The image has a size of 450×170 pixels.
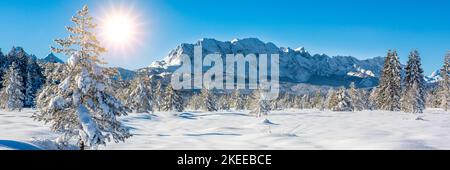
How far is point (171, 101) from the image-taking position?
83.4m

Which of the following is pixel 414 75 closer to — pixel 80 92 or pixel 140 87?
pixel 140 87

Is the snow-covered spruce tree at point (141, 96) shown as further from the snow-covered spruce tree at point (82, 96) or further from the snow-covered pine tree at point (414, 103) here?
the snow-covered spruce tree at point (82, 96)

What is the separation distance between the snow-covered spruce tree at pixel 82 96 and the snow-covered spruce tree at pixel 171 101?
219 feet

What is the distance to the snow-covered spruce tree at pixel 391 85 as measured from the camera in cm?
6488

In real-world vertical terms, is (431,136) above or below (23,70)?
below

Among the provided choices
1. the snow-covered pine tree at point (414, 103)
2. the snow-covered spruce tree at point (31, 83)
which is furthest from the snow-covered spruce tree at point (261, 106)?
the snow-covered spruce tree at point (31, 83)

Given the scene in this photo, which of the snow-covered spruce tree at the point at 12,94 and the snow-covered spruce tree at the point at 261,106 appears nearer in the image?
the snow-covered spruce tree at the point at 261,106

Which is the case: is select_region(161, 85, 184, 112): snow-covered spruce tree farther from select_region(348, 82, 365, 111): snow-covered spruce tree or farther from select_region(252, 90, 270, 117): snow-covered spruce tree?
select_region(348, 82, 365, 111): snow-covered spruce tree

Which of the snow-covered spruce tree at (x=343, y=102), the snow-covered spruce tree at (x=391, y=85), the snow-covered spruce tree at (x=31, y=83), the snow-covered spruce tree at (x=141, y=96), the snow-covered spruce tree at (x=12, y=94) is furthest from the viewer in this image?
the snow-covered spruce tree at (x=31, y=83)

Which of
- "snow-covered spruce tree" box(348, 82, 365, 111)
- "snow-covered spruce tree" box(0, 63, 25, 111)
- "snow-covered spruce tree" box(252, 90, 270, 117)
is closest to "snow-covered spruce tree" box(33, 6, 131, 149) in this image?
"snow-covered spruce tree" box(252, 90, 270, 117)

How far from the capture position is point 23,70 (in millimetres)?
85312
